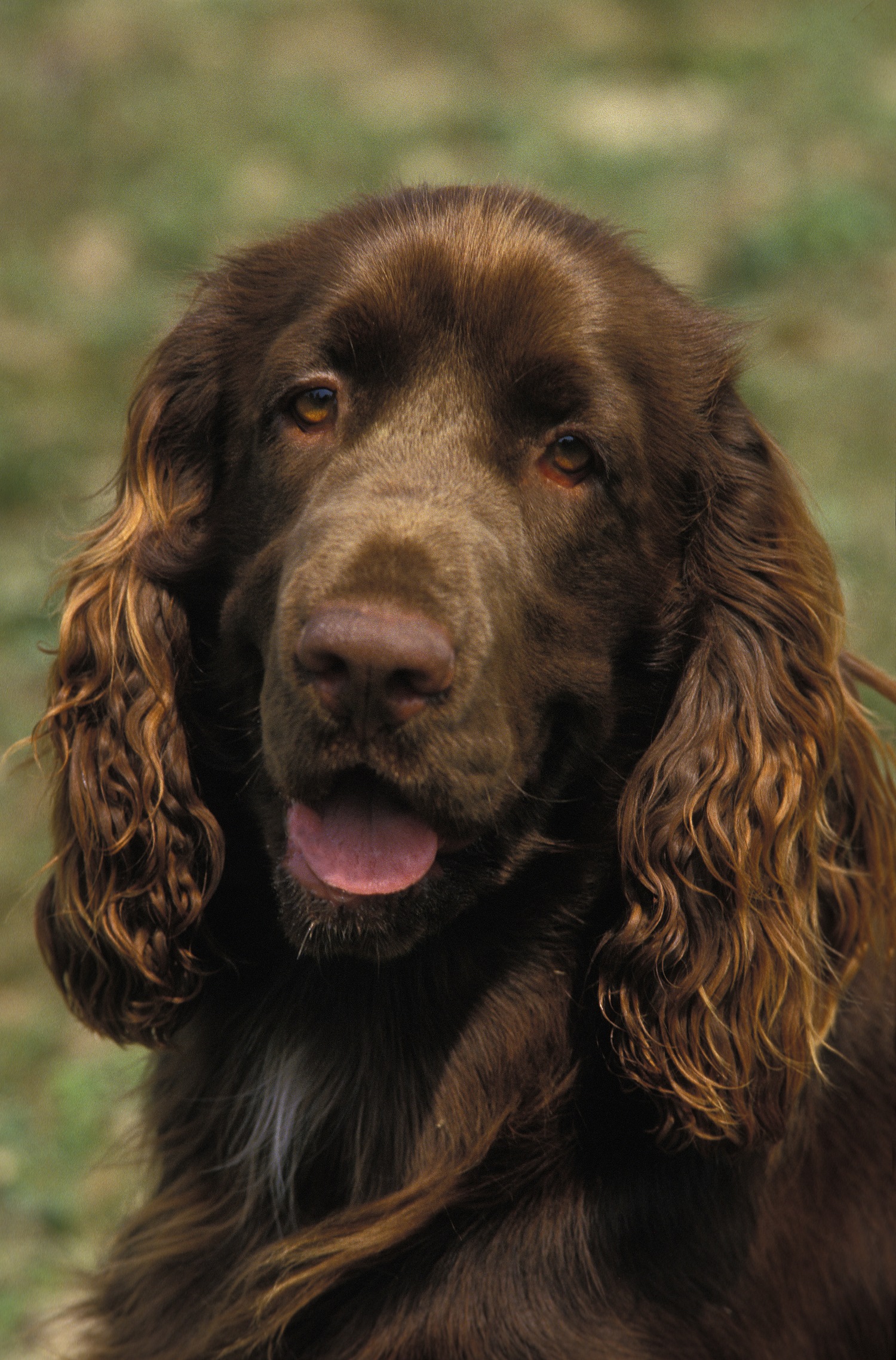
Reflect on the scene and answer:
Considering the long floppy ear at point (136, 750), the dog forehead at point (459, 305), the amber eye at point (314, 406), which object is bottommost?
the long floppy ear at point (136, 750)

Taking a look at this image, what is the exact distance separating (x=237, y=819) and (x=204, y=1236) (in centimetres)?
85

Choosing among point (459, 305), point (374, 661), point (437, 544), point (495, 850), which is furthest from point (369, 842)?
point (459, 305)

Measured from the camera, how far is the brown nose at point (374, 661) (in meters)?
2.48

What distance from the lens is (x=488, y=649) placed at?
106 inches

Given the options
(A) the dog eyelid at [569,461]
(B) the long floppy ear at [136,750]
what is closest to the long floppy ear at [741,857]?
(A) the dog eyelid at [569,461]

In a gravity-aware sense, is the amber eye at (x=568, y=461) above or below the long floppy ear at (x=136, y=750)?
above

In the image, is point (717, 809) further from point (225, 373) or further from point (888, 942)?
point (225, 373)

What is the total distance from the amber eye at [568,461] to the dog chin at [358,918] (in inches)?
31.2

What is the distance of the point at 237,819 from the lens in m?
3.23

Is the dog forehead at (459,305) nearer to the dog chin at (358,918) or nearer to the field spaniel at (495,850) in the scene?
the field spaniel at (495,850)

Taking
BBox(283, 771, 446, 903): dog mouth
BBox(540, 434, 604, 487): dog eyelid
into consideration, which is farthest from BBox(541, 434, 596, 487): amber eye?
BBox(283, 771, 446, 903): dog mouth

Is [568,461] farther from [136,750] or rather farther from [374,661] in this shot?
[136,750]

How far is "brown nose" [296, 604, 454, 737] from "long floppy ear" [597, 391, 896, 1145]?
68 cm

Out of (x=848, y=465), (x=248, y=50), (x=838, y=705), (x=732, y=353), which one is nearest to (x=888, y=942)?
(x=838, y=705)
